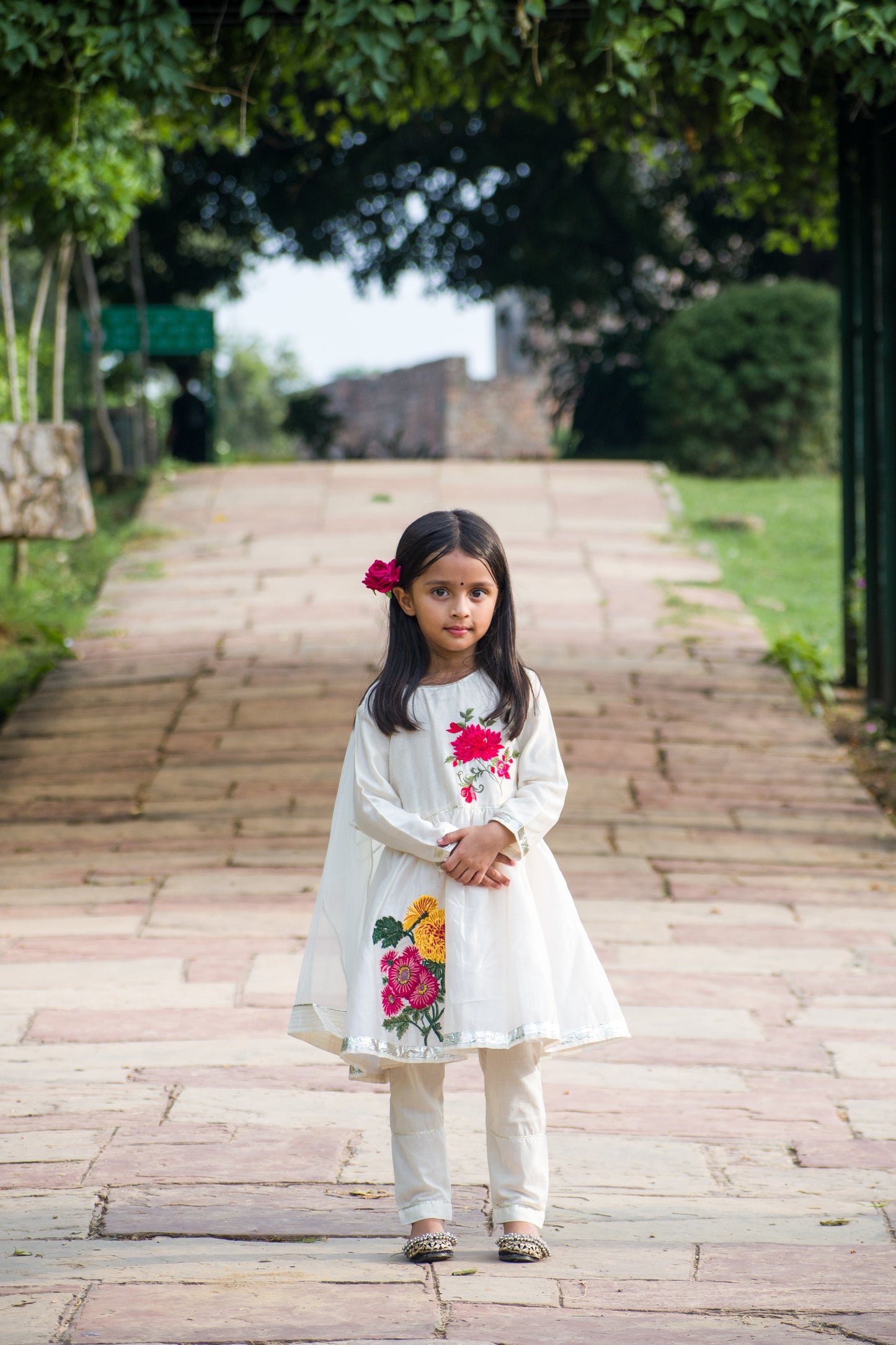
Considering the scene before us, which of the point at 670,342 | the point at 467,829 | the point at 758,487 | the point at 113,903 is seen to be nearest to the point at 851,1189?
the point at 467,829

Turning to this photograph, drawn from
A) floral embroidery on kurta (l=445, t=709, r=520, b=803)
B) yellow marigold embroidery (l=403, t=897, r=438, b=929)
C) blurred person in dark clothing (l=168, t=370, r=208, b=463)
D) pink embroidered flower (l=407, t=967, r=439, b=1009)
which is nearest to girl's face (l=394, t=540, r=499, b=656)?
floral embroidery on kurta (l=445, t=709, r=520, b=803)

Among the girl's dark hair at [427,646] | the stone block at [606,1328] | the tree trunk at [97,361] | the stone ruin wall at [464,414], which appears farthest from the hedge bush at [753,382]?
the stone block at [606,1328]

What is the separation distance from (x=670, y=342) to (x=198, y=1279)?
13.0m

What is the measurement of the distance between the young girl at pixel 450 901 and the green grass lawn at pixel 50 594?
5178mm

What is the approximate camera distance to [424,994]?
7.97ft

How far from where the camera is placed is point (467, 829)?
243 centimetres

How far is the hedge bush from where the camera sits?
14055mm

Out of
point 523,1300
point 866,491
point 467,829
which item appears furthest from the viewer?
point 866,491

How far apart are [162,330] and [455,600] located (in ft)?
38.3

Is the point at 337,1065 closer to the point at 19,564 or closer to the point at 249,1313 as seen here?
the point at 249,1313

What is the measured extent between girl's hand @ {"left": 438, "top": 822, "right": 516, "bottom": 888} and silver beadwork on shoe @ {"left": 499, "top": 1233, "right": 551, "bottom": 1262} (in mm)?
578

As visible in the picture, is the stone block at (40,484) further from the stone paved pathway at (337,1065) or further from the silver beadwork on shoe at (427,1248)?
the silver beadwork on shoe at (427,1248)

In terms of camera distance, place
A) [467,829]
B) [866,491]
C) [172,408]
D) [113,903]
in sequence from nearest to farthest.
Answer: [467,829] → [113,903] → [866,491] → [172,408]

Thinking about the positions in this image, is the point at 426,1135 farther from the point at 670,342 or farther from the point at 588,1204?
the point at 670,342
